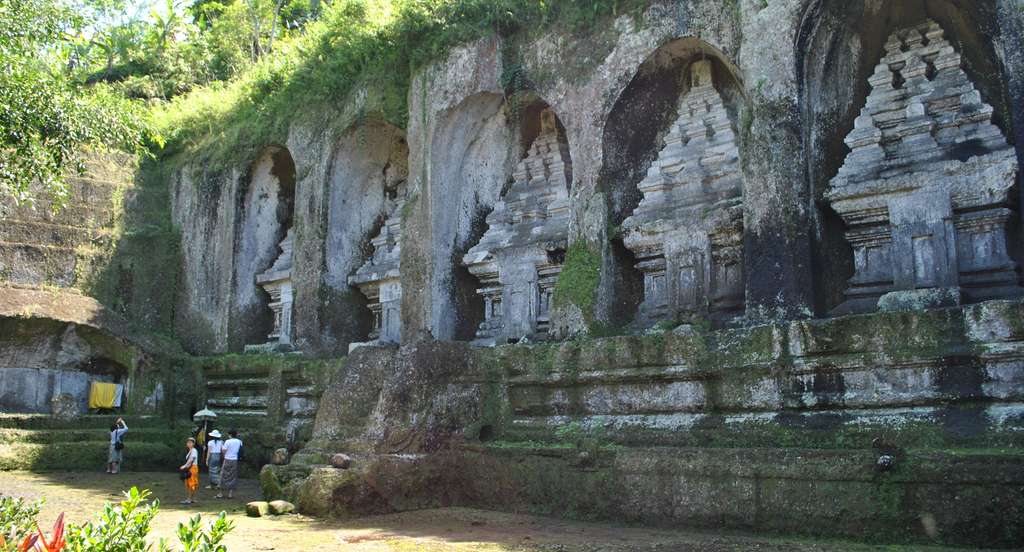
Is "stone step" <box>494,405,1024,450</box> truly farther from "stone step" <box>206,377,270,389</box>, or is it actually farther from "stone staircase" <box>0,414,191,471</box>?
"stone staircase" <box>0,414,191,471</box>

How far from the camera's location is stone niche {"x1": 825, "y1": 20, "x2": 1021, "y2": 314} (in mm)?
8430

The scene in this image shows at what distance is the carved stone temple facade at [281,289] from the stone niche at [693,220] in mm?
6212

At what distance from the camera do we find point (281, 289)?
1538 cm

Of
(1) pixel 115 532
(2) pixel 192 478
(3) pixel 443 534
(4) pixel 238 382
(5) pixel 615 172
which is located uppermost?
(5) pixel 615 172

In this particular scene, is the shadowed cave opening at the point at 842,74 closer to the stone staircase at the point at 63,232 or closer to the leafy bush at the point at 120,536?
the leafy bush at the point at 120,536

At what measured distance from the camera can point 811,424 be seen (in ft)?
24.6

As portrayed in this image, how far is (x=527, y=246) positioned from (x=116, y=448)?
239 inches

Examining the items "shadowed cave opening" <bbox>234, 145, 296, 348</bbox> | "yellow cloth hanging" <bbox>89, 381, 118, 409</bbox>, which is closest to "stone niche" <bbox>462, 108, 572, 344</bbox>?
"shadowed cave opening" <bbox>234, 145, 296, 348</bbox>

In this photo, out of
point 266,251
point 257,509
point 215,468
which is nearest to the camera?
point 257,509

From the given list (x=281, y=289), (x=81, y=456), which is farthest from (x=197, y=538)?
(x=281, y=289)

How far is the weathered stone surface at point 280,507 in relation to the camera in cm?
858

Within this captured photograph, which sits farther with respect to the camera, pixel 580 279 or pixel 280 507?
pixel 580 279

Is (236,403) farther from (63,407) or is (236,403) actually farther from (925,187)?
(925,187)

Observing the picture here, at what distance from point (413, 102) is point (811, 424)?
7.31 metres
